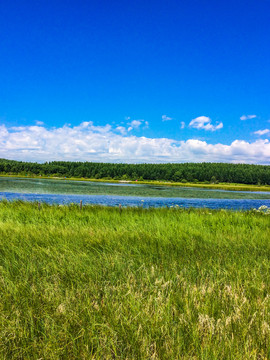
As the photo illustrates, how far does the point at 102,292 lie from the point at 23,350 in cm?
121

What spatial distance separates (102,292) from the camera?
128 inches

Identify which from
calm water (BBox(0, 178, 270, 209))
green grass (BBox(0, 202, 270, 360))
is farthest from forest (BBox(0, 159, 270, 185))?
green grass (BBox(0, 202, 270, 360))

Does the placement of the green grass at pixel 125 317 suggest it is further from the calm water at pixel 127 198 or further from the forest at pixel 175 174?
the forest at pixel 175 174

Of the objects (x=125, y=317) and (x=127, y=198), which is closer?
(x=125, y=317)

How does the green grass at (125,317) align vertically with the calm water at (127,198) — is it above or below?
above

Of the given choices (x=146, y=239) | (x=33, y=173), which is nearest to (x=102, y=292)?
(x=146, y=239)

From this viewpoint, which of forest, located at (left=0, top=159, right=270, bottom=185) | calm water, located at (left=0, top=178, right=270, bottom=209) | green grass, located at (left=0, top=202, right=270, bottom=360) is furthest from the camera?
forest, located at (left=0, top=159, right=270, bottom=185)

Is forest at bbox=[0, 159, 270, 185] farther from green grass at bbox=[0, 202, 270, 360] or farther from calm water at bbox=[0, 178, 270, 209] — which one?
green grass at bbox=[0, 202, 270, 360]

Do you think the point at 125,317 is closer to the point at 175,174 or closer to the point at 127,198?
the point at 127,198

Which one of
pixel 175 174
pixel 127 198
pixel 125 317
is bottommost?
pixel 127 198

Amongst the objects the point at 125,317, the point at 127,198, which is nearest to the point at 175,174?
the point at 127,198

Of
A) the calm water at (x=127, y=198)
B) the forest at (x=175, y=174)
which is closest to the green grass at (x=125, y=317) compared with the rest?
the calm water at (x=127, y=198)

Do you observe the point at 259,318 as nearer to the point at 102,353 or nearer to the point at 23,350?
the point at 102,353

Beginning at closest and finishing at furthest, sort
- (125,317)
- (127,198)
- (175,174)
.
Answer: (125,317), (127,198), (175,174)
